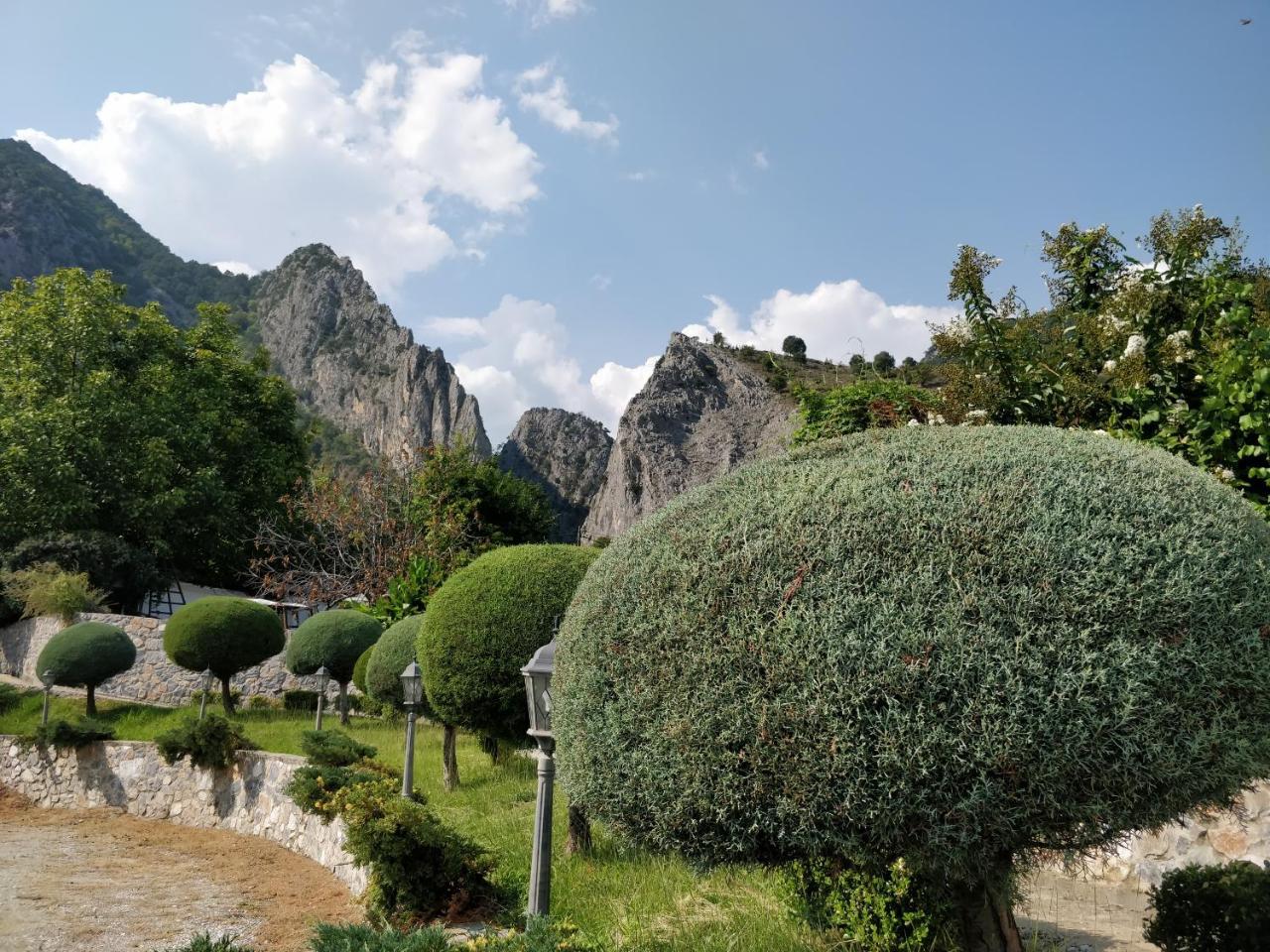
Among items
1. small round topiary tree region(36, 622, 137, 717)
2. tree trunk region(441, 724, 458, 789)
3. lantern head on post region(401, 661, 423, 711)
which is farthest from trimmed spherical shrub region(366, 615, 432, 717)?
small round topiary tree region(36, 622, 137, 717)

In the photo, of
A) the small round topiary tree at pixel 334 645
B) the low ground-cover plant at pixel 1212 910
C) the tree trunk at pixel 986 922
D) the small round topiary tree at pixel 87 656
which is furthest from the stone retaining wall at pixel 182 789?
the low ground-cover plant at pixel 1212 910

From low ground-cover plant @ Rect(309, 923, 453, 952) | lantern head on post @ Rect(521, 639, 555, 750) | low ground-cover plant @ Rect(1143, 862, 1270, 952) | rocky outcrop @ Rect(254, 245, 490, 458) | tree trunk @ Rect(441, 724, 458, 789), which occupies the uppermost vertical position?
rocky outcrop @ Rect(254, 245, 490, 458)

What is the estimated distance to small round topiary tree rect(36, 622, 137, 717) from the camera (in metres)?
16.1

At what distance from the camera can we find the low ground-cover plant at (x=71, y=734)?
508 inches

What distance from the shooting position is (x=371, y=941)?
3.77m

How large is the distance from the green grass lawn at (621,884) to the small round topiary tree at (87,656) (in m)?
8.27

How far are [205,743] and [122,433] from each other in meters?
17.6

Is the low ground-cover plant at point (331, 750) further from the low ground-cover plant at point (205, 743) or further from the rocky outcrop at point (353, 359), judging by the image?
the rocky outcrop at point (353, 359)

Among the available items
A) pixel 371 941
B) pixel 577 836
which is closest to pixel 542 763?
pixel 371 941

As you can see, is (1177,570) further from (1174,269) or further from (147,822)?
(147,822)

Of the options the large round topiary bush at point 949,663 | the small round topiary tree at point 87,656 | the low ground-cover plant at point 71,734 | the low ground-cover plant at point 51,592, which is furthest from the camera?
the low ground-cover plant at point 51,592

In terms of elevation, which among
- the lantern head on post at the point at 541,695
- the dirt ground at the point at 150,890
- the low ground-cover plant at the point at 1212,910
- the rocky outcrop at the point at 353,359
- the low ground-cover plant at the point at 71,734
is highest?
the rocky outcrop at the point at 353,359

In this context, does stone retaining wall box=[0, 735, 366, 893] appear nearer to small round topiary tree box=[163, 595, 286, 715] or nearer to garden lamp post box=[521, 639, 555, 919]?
small round topiary tree box=[163, 595, 286, 715]

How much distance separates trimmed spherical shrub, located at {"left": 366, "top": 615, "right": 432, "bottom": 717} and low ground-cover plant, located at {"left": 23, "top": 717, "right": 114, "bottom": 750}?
163 inches
